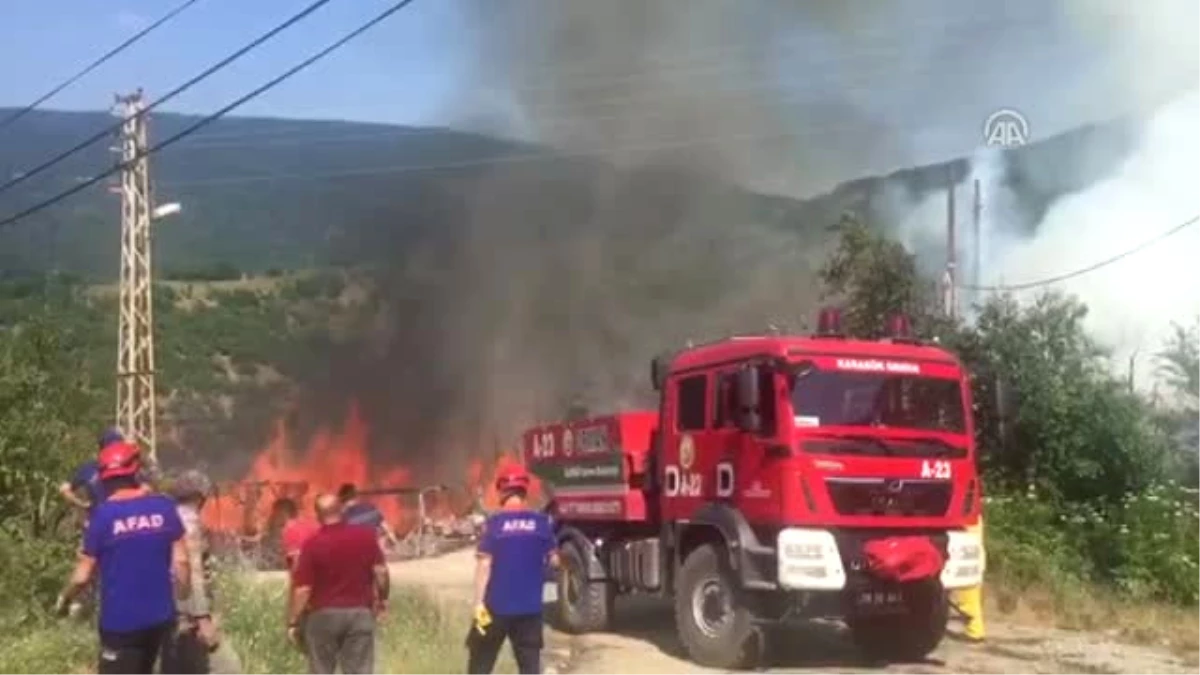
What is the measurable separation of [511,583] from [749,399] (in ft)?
11.1

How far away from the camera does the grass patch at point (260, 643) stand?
31.1 feet

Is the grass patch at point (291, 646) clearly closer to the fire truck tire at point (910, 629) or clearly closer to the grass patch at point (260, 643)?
the grass patch at point (260, 643)

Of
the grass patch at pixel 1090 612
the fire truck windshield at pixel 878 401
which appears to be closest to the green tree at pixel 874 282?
the grass patch at pixel 1090 612

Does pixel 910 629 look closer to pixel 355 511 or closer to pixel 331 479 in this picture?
pixel 355 511

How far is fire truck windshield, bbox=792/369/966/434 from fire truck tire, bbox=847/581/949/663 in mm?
1271

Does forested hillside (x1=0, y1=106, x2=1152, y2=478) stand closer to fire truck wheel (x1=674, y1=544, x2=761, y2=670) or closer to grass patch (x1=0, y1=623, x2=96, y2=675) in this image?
fire truck wheel (x1=674, y1=544, x2=761, y2=670)

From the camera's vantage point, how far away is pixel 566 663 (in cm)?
1251

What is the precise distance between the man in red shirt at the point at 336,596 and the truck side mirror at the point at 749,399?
166 inches

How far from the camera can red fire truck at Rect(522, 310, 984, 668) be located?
11.4 m

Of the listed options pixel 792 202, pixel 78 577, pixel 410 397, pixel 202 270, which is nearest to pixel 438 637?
pixel 78 577

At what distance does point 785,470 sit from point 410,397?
2866cm

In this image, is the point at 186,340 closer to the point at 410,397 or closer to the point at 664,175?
the point at 410,397

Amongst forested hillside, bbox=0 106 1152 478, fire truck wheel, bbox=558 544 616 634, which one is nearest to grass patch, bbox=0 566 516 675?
fire truck wheel, bbox=558 544 616 634

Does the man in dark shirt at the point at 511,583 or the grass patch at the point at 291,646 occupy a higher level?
the man in dark shirt at the point at 511,583
